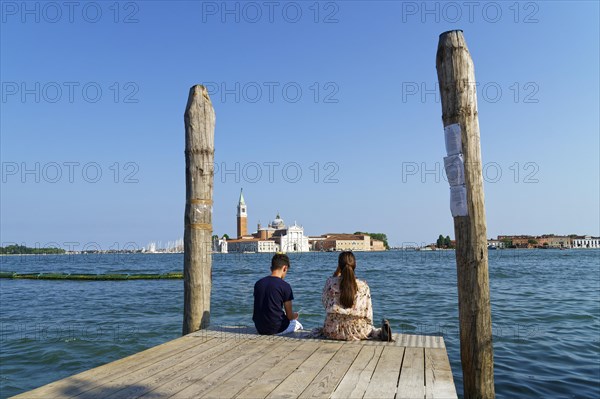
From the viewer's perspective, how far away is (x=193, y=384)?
3.67 meters

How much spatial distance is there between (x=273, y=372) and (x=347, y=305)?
1381 mm

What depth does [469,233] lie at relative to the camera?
4391 mm

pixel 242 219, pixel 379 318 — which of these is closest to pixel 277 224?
pixel 242 219

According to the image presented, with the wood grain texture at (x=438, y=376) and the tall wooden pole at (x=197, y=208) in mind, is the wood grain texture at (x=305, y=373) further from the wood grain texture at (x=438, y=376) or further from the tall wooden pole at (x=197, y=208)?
the tall wooden pole at (x=197, y=208)

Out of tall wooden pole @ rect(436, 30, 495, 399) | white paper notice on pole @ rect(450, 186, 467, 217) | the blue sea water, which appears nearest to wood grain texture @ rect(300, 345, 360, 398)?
tall wooden pole @ rect(436, 30, 495, 399)

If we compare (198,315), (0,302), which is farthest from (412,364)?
(0,302)

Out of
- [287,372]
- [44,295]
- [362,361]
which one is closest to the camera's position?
[287,372]

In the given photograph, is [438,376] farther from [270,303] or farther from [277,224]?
[277,224]

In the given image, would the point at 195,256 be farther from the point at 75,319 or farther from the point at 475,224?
the point at 75,319

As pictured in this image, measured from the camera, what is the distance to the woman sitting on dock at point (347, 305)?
16.8 ft

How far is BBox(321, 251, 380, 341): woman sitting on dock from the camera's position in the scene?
5113 millimetres

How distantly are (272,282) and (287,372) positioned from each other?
1796 mm

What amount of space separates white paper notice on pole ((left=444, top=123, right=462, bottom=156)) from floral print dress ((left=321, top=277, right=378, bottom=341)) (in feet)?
5.39

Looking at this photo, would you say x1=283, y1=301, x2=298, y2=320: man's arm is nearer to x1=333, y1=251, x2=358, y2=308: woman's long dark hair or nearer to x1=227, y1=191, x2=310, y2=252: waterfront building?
x1=333, y1=251, x2=358, y2=308: woman's long dark hair
